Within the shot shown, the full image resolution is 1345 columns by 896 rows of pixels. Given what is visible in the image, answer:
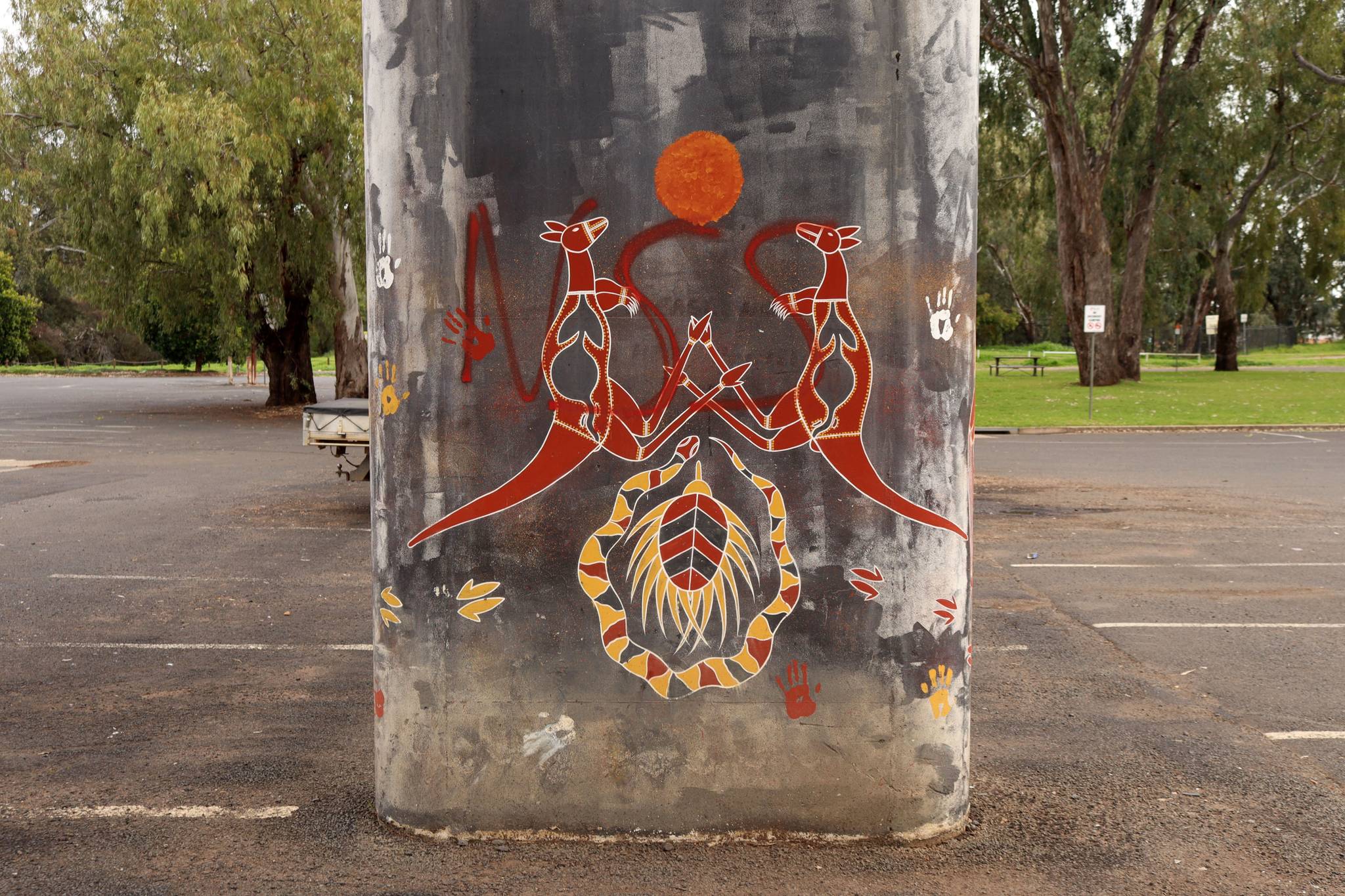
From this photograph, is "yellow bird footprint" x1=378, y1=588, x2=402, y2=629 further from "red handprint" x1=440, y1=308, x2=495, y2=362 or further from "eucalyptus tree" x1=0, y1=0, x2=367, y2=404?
"eucalyptus tree" x1=0, y1=0, x2=367, y2=404

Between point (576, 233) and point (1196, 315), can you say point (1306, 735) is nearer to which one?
point (576, 233)

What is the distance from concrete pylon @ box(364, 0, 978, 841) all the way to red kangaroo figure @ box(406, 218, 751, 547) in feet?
0.04

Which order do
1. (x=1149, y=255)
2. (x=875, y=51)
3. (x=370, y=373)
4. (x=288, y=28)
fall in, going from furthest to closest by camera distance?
(x=1149, y=255) < (x=288, y=28) < (x=370, y=373) < (x=875, y=51)

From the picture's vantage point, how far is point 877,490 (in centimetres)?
434

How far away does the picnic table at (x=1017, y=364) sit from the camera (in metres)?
44.7

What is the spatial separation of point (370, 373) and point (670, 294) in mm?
1208

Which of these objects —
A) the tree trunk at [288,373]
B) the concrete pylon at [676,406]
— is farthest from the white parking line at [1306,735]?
the tree trunk at [288,373]

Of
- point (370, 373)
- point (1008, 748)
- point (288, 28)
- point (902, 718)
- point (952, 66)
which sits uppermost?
point (288, 28)

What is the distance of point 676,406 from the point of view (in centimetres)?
434

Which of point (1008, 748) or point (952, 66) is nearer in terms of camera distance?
point (952, 66)

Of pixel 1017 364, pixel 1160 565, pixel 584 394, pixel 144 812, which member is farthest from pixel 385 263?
pixel 1017 364

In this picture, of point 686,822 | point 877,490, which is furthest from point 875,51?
point 686,822

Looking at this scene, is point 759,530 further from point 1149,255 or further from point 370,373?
point 1149,255

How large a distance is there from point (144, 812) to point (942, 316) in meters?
3.52
